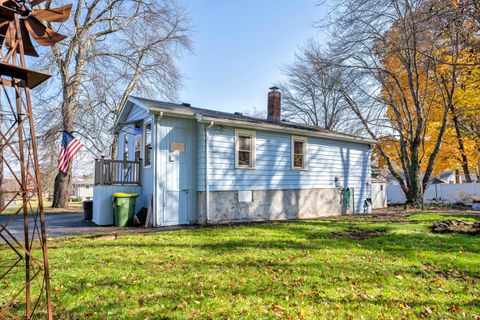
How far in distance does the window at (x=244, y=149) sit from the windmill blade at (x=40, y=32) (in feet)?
26.6

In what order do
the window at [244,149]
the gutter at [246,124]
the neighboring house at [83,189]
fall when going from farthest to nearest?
the neighboring house at [83,189], the window at [244,149], the gutter at [246,124]

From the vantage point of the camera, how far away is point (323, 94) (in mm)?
27078

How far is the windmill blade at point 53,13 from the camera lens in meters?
2.93

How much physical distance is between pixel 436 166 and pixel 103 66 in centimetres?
2337

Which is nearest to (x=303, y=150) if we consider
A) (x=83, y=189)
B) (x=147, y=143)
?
(x=147, y=143)

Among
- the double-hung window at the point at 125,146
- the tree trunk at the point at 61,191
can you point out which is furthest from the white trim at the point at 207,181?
the tree trunk at the point at 61,191

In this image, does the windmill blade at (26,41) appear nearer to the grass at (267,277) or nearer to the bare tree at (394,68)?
the grass at (267,277)

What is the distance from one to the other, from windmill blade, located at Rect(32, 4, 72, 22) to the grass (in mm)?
2953

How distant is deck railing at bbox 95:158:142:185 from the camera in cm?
1039

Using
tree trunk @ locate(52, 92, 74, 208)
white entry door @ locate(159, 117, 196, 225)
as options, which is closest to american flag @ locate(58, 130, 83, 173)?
white entry door @ locate(159, 117, 196, 225)

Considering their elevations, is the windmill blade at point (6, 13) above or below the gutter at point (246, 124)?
below

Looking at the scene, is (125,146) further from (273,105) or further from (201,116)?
(273,105)

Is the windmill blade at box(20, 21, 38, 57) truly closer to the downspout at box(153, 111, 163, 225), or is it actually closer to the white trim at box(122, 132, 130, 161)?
the downspout at box(153, 111, 163, 225)

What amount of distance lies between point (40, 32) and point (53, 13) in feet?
0.73
